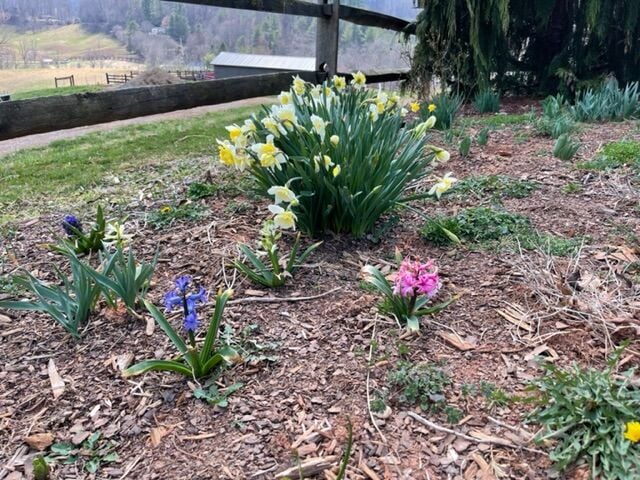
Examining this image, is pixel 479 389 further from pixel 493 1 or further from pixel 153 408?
pixel 493 1

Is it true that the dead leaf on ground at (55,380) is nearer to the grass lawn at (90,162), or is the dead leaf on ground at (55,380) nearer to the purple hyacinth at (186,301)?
the purple hyacinth at (186,301)

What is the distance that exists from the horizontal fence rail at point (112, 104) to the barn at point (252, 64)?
0.80 m

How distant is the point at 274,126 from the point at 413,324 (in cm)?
103

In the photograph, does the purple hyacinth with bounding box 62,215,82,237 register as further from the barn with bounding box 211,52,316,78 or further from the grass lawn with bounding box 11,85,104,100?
the grass lawn with bounding box 11,85,104,100

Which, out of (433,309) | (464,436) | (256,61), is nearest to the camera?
(464,436)

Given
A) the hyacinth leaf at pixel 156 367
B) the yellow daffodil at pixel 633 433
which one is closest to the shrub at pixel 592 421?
the yellow daffodil at pixel 633 433

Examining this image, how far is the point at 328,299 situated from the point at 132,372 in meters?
0.70

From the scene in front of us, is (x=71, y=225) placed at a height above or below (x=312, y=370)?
above

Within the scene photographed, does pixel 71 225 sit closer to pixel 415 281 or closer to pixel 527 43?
pixel 415 281

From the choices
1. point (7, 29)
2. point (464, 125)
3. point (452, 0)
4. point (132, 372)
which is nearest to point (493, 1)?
point (452, 0)

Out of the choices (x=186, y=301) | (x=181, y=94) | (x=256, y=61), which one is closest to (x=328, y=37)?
(x=256, y=61)

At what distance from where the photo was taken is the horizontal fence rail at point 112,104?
2523 millimetres

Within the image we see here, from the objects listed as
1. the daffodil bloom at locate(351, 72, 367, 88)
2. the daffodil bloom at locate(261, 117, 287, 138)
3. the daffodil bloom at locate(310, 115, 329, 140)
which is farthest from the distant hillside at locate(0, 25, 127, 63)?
the daffodil bloom at locate(310, 115, 329, 140)

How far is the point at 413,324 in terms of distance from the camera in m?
1.51
